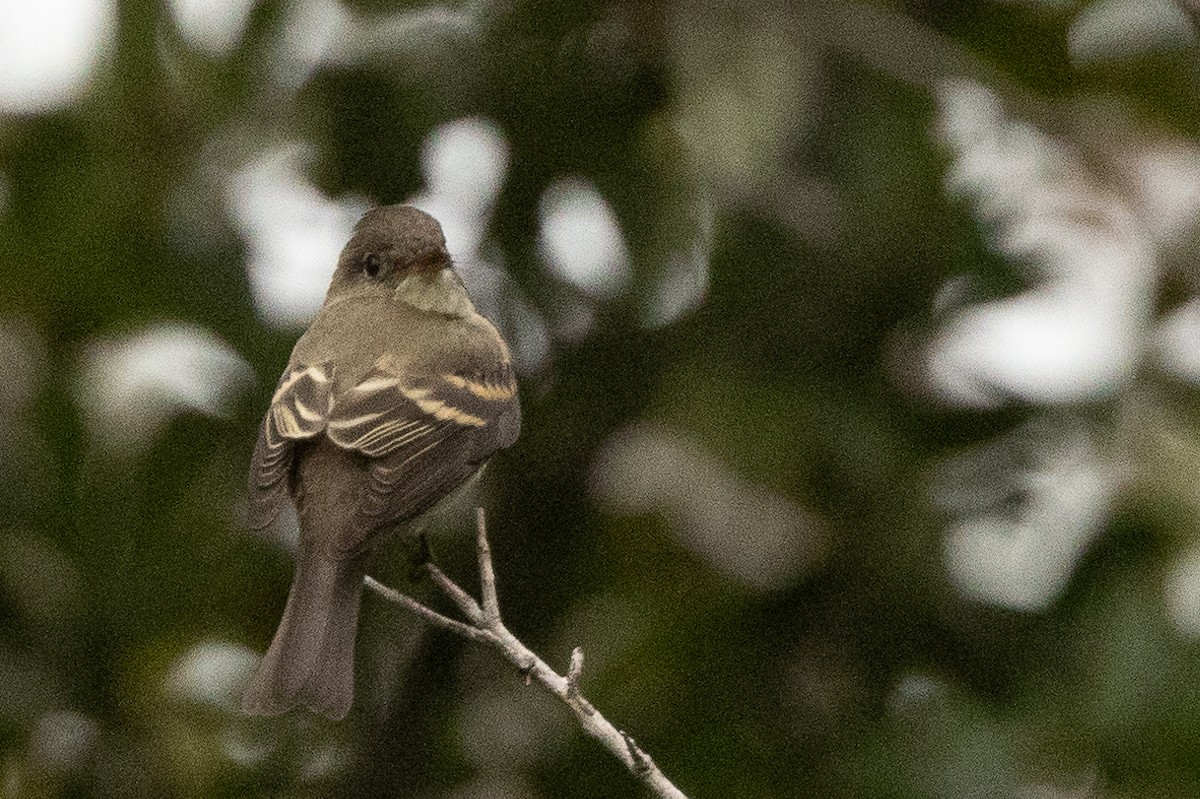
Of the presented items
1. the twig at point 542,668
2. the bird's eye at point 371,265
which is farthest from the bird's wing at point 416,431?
the bird's eye at point 371,265

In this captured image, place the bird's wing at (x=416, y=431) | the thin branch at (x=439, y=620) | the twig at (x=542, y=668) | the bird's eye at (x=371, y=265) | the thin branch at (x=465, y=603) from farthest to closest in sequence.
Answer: the bird's eye at (x=371, y=265) → the bird's wing at (x=416, y=431) → the thin branch at (x=465, y=603) → the thin branch at (x=439, y=620) → the twig at (x=542, y=668)

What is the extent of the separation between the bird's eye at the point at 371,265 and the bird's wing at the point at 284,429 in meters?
0.74

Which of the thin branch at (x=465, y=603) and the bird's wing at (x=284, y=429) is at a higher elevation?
the bird's wing at (x=284, y=429)

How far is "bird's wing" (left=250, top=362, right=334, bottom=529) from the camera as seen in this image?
3.90m

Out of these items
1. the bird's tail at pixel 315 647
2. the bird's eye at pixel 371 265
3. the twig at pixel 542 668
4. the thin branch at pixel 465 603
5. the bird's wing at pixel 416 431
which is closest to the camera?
the twig at pixel 542 668

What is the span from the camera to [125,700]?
4223 mm

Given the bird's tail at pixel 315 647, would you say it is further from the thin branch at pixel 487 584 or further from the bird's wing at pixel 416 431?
the thin branch at pixel 487 584

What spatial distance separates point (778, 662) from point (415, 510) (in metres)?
0.97

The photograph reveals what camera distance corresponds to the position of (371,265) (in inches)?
193

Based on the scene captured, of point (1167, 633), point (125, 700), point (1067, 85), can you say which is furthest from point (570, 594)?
point (1067, 85)

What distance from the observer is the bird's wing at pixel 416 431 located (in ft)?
12.7

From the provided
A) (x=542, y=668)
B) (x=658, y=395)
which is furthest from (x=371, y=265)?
(x=542, y=668)

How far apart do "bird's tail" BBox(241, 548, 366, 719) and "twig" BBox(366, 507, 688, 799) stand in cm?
13

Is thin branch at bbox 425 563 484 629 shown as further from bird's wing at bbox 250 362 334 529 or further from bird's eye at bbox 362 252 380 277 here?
bird's eye at bbox 362 252 380 277
